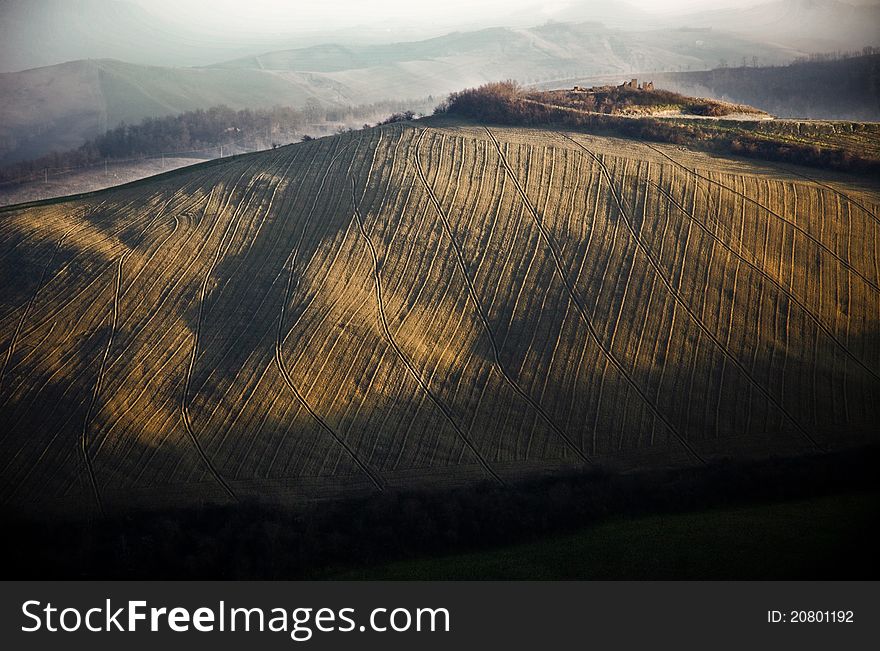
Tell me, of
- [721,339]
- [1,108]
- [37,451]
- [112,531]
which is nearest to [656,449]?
[721,339]

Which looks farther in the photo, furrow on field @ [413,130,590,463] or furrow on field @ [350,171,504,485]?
furrow on field @ [413,130,590,463]

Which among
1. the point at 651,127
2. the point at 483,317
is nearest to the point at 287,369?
the point at 483,317

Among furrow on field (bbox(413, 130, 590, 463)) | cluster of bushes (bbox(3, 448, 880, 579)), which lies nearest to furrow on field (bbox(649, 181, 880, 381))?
cluster of bushes (bbox(3, 448, 880, 579))

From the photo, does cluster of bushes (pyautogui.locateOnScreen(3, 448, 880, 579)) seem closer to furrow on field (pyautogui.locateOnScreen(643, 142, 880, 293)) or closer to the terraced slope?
the terraced slope

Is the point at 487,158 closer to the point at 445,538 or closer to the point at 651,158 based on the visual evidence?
the point at 651,158

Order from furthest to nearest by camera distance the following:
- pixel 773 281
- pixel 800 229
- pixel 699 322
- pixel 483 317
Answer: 1. pixel 800 229
2. pixel 773 281
3. pixel 483 317
4. pixel 699 322

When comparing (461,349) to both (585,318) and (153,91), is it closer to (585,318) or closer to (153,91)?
(585,318)

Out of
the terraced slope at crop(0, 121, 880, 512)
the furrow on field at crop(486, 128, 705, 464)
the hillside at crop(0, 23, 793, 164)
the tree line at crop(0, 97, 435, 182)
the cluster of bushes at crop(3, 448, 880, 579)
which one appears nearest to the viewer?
the cluster of bushes at crop(3, 448, 880, 579)

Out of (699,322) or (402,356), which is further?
(699,322)
